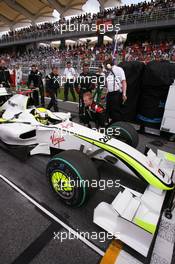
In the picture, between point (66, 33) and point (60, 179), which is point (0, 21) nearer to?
point (66, 33)

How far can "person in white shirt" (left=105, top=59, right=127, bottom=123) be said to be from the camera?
402 cm

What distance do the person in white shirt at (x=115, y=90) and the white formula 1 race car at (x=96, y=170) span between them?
1318 mm

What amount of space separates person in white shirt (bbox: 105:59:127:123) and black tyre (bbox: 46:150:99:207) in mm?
2407

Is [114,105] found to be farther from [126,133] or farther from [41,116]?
[41,116]

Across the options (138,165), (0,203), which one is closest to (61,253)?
(0,203)

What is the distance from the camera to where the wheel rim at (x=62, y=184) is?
2076 mm

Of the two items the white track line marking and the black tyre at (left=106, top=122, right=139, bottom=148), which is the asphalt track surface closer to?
the white track line marking

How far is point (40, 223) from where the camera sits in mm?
2016

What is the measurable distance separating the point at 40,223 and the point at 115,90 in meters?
3.03

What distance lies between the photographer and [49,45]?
31984 mm

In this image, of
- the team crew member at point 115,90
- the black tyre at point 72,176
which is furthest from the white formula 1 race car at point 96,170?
→ the team crew member at point 115,90

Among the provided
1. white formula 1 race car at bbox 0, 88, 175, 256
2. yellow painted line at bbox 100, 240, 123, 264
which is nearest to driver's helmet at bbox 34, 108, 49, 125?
white formula 1 race car at bbox 0, 88, 175, 256

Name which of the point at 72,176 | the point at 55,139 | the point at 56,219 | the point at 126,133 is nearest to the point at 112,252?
the point at 56,219
